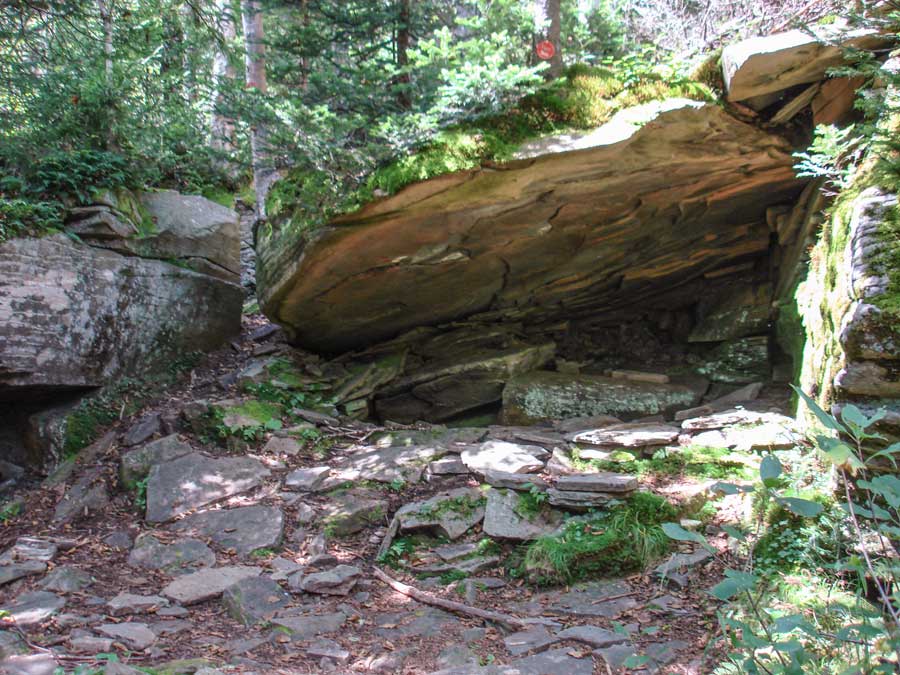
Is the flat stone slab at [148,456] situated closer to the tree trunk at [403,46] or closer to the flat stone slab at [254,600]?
the flat stone slab at [254,600]

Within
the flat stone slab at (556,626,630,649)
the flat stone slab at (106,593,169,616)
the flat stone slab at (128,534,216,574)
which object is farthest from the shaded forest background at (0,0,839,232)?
the flat stone slab at (556,626,630,649)

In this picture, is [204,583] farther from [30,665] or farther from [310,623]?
[30,665]

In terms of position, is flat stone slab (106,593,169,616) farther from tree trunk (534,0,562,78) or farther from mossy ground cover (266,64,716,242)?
tree trunk (534,0,562,78)

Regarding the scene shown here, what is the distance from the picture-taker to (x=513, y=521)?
516 centimetres

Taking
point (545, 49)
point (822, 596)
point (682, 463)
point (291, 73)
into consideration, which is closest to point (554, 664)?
point (822, 596)

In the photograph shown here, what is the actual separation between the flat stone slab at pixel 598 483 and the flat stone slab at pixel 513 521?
0.25 metres

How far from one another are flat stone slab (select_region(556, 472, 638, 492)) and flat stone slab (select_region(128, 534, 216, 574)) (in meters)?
2.87

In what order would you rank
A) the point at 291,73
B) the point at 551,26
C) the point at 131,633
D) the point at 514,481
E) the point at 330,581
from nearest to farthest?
the point at 131,633
the point at 330,581
the point at 514,481
the point at 551,26
the point at 291,73

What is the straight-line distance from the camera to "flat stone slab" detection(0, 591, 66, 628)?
418 centimetres

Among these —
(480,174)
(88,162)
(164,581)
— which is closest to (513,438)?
(480,174)

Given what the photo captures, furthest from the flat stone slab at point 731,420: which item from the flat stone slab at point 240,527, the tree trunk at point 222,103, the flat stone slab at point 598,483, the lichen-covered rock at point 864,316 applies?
the tree trunk at point 222,103

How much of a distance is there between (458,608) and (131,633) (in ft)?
6.69

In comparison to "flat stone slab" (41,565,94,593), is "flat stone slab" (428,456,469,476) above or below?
above

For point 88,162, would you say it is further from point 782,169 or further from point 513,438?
point 782,169
